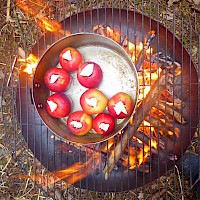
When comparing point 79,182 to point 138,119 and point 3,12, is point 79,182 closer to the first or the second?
point 138,119

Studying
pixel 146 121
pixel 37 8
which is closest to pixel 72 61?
pixel 146 121

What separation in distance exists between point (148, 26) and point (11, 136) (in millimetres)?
927

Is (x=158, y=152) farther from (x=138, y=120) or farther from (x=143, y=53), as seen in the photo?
(x=143, y=53)

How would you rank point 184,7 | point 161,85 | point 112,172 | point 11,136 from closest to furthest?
point 161,85 → point 112,172 → point 184,7 → point 11,136

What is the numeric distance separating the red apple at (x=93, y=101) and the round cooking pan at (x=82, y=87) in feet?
0.22

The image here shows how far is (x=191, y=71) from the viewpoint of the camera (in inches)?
61.1

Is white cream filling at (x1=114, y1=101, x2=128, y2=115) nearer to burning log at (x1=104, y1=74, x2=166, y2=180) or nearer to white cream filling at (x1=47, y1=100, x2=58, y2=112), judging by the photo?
burning log at (x1=104, y1=74, x2=166, y2=180)

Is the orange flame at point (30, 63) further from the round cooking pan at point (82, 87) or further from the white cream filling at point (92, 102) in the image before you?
the white cream filling at point (92, 102)

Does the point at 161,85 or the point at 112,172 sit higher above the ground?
the point at 161,85

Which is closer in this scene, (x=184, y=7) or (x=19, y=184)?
(x=184, y=7)

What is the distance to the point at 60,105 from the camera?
4.99 feet

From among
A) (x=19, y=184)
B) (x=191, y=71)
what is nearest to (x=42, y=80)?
(x=191, y=71)

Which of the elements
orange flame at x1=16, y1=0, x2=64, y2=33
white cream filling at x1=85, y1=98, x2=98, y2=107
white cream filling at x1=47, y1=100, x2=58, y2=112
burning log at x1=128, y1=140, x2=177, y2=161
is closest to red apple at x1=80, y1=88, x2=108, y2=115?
white cream filling at x1=85, y1=98, x2=98, y2=107

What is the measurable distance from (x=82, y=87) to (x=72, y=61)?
14 centimetres
